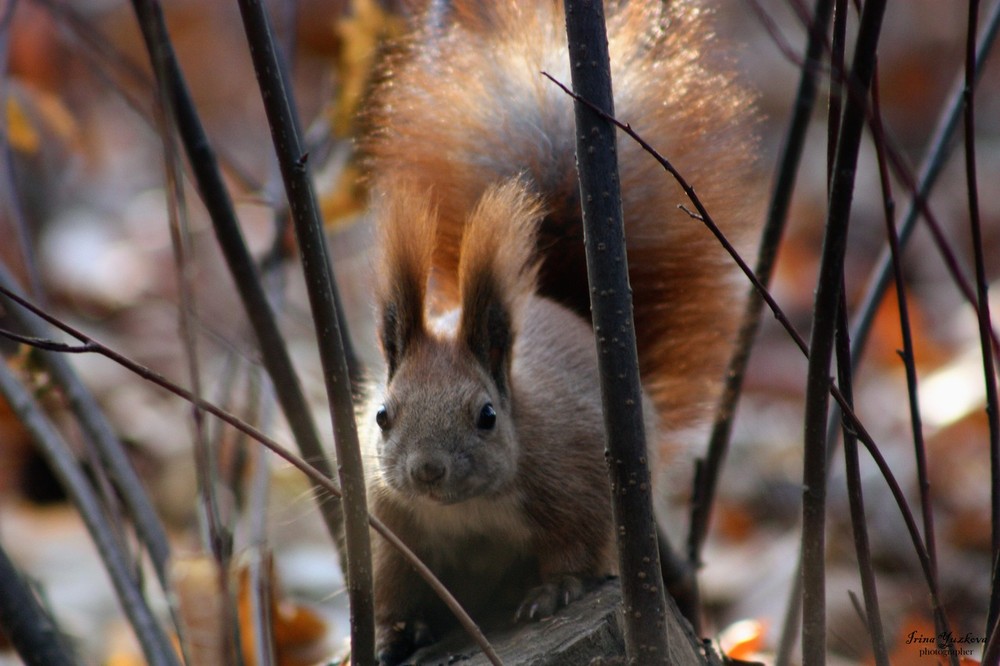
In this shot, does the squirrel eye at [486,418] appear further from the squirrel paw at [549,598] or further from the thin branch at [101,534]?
the thin branch at [101,534]

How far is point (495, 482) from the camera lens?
1.45 m

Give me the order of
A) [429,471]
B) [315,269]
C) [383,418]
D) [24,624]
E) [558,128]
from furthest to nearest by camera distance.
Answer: [558,128], [383,418], [429,471], [24,624], [315,269]

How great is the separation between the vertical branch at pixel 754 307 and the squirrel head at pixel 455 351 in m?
0.41

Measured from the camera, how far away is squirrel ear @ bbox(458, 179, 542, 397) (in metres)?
1.33

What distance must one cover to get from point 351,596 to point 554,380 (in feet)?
1.98

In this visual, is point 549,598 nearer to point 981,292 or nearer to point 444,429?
point 444,429

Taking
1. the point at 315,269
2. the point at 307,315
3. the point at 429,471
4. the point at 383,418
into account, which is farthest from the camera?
the point at 307,315

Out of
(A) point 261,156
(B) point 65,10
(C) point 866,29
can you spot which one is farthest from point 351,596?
(A) point 261,156

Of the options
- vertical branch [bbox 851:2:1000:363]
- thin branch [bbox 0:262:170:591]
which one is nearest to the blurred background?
thin branch [bbox 0:262:170:591]

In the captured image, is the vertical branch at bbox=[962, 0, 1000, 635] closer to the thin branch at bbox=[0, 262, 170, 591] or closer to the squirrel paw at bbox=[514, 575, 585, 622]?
the squirrel paw at bbox=[514, 575, 585, 622]

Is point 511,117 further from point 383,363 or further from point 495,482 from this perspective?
point 495,482

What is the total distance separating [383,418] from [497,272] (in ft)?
0.84

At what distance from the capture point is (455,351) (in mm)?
1504

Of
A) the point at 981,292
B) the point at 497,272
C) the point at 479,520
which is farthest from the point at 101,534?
the point at 981,292
